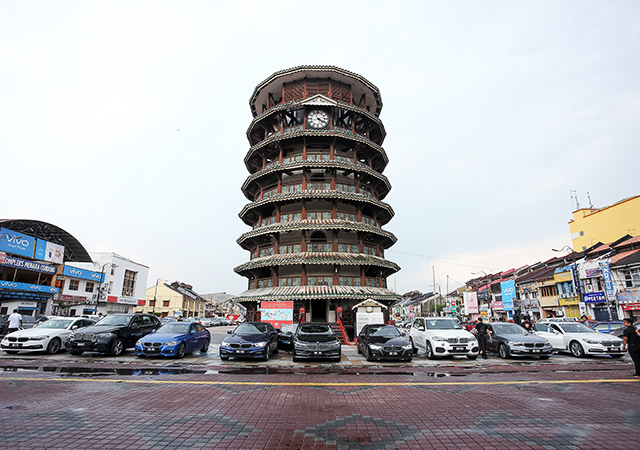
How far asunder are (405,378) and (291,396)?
4262mm

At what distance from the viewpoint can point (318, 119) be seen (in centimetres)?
3147

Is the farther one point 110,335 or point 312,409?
point 110,335

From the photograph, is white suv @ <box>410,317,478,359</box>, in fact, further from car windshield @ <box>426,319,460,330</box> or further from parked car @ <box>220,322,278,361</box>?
parked car @ <box>220,322,278,361</box>

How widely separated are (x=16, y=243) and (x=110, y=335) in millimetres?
37496

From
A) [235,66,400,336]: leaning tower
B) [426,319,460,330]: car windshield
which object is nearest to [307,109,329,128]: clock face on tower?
[235,66,400,336]: leaning tower

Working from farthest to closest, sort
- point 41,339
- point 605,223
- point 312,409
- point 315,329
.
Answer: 1. point 605,223
2. point 315,329
3. point 41,339
4. point 312,409

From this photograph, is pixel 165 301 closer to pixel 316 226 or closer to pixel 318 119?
pixel 318 119

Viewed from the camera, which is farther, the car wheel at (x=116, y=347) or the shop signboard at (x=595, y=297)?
the shop signboard at (x=595, y=297)

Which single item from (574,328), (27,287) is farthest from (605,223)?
(27,287)

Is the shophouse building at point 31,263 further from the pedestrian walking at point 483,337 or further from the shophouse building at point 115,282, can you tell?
the pedestrian walking at point 483,337

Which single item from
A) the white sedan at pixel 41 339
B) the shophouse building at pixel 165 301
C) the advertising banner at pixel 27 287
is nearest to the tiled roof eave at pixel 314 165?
the white sedan at pixel 41 339

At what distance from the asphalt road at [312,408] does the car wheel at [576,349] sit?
4.86 m

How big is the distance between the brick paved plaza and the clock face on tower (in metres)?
24.4

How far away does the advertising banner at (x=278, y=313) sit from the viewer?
72.5 ft
